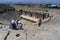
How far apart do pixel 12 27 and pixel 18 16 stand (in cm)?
739

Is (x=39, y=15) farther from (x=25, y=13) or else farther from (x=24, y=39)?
(x=24, y=39)

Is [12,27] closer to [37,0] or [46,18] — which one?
[46,18]

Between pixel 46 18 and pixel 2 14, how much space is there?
403cm

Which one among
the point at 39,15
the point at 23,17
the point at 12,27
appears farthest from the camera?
the point at 23,17

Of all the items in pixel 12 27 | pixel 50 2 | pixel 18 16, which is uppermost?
pixel 50 2

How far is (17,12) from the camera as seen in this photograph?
1695 centimetres

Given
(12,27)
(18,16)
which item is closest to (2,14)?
(18,16)

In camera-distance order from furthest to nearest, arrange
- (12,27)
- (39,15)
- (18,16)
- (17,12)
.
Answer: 1. (17,12)
2. (18,16)
3. (39,15)
4. (12,27)

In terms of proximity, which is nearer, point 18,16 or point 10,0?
point 10,0

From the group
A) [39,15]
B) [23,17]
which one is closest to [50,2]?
[39,15]

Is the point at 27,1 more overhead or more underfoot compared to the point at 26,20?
more overhead

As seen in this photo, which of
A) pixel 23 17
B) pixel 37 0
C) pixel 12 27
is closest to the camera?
pixel 37 0

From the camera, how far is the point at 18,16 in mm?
15703

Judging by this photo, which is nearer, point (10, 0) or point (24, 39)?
point (10, 0)
